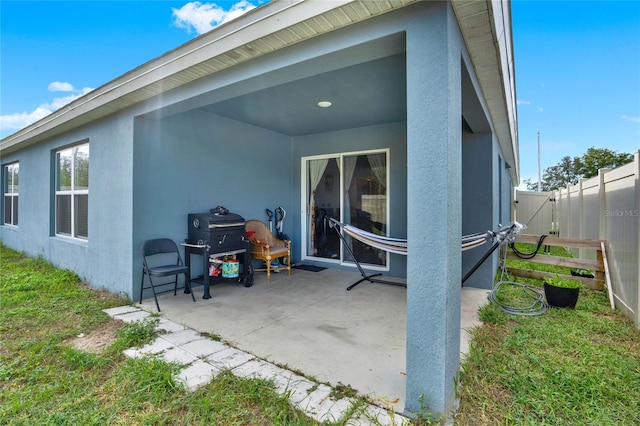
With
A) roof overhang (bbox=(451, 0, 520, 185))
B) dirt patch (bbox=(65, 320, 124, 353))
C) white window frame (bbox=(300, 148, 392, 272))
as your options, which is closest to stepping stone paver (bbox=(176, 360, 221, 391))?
dirt patch (bbox=(65, 320, 124, 353))

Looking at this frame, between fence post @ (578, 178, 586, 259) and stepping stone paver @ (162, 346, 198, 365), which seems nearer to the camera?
stepping stone paver @ (162, 346, 198, 365)

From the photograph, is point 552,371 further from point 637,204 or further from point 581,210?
point 581,210

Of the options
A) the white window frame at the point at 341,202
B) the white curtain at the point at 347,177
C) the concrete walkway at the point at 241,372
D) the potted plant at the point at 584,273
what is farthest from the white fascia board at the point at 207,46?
the potted plant at the point at 584,273

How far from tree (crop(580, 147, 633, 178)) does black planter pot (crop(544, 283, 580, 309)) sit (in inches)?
828

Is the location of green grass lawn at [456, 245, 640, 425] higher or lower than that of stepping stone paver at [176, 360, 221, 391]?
lower

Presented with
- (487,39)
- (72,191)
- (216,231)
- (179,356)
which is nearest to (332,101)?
(487,39)

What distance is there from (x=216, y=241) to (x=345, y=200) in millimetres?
2508

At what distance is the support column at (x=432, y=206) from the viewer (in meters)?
1.59

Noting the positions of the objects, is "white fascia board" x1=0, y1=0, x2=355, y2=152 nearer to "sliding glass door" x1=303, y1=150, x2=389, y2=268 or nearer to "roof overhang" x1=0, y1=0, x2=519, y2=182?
"roof overhang" x1=0, y1=0, x2=519, y2=182

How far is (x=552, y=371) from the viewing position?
218 cm

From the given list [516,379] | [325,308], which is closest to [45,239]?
[325,308]

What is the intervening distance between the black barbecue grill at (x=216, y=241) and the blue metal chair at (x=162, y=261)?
0.20 m

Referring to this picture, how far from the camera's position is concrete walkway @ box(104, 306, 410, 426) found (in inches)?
66.6

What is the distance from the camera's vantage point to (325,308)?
3.60m
